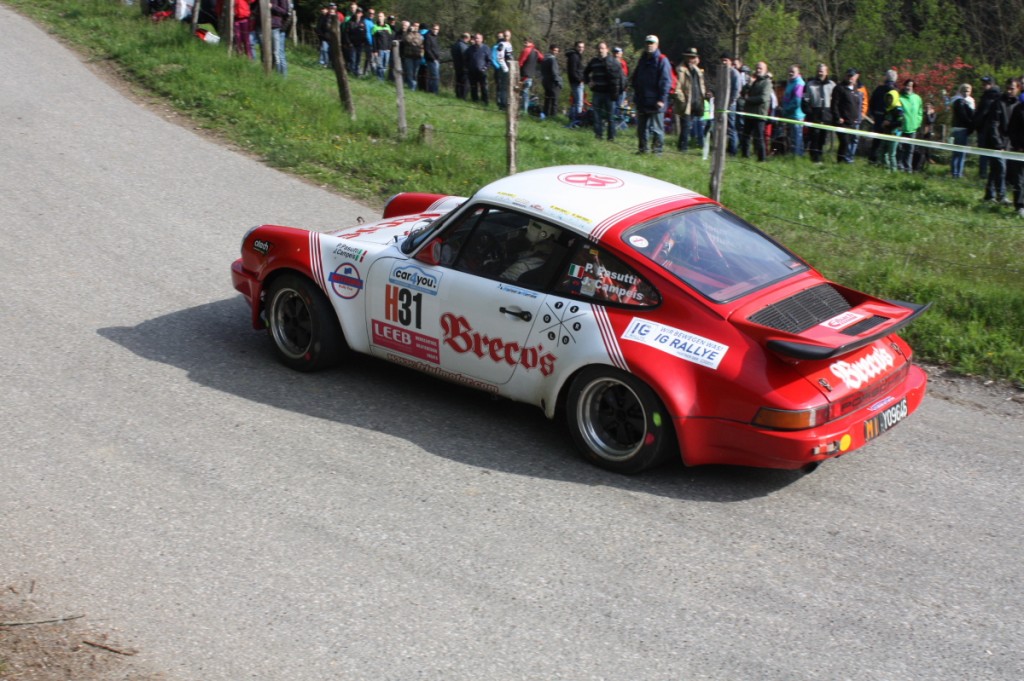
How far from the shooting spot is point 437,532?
16.6ft

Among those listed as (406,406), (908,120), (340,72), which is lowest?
(406,406)

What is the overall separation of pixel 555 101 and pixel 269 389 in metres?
15.8

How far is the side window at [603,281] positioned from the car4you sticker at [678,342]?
0.15m

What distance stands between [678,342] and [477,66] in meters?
17.9

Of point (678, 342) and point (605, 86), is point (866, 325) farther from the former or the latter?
point (605, 86)

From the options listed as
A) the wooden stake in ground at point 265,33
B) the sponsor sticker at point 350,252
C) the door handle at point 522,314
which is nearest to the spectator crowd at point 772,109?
the wooden stake in ground at point 265,33

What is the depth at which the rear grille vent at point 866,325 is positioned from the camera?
5.50 m

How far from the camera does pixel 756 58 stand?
29.5 meters

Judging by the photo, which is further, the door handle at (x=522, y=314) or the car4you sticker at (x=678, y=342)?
the door handle at (x=522, y=314)

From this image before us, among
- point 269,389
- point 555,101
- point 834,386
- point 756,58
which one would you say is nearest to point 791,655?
point 834,386

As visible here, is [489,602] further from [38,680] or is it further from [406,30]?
[406,30]

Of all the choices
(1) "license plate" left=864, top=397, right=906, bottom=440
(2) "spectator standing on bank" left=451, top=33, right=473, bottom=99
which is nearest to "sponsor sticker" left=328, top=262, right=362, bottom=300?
(1) "license plate" left=864, top=397, right=906, bottom=440

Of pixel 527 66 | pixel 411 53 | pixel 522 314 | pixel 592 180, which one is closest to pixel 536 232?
pixel 522 314

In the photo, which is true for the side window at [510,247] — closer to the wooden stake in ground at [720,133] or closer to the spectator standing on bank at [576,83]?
the wooden stake in ground at [720,133]
